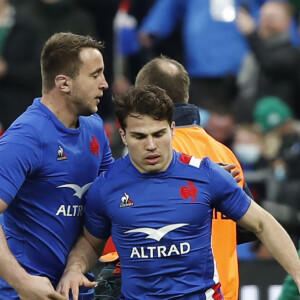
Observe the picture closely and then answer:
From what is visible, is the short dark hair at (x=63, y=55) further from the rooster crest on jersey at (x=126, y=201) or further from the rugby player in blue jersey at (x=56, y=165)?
the rooster crest on jersey at (x=126, y=201)

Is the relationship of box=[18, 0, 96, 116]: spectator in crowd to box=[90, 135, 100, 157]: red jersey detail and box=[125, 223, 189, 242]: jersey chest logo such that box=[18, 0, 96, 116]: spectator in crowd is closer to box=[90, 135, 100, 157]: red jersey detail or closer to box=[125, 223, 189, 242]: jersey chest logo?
box=[90, 135, 100, 157]: red jersey detail

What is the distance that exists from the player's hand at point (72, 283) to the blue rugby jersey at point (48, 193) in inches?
8.2

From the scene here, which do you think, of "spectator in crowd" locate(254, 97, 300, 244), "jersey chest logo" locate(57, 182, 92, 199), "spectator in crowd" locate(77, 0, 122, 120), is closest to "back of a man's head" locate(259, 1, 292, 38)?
"spectator in crowd" locate(254, 97, 300, 244)

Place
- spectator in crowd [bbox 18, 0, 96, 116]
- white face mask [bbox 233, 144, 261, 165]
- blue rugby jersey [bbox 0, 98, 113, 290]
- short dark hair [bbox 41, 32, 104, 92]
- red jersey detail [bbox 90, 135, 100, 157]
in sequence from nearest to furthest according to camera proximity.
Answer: blue rugby jersey [bbox 0, 98, 113, 290], short dark hair [bbox 41, 32, 104, 92], red jersey detail [bbox 90, 135, 100, 157], white face mask [bbox 233, 144, 261, 165], spectator in crowd [bbox 18, 0, 96, 116]

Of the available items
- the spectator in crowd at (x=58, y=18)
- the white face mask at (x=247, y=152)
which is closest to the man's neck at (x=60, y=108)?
the white face mask at (x=247, y=152)

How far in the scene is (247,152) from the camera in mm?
11336

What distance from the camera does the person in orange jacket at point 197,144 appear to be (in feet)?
20.2

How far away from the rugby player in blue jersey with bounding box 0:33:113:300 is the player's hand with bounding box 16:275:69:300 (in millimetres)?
178

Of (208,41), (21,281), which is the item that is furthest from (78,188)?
(208,41)

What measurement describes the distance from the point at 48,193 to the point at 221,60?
649cm

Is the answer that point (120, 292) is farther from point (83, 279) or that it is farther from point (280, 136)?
point (280, 136)

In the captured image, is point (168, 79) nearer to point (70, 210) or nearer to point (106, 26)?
point (70, 210)

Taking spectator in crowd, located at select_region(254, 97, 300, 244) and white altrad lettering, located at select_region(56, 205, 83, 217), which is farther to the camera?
spectator in crowd, located at select_region(254, 97, 300, 244)

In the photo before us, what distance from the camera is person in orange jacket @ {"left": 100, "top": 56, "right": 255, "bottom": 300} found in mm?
6148
